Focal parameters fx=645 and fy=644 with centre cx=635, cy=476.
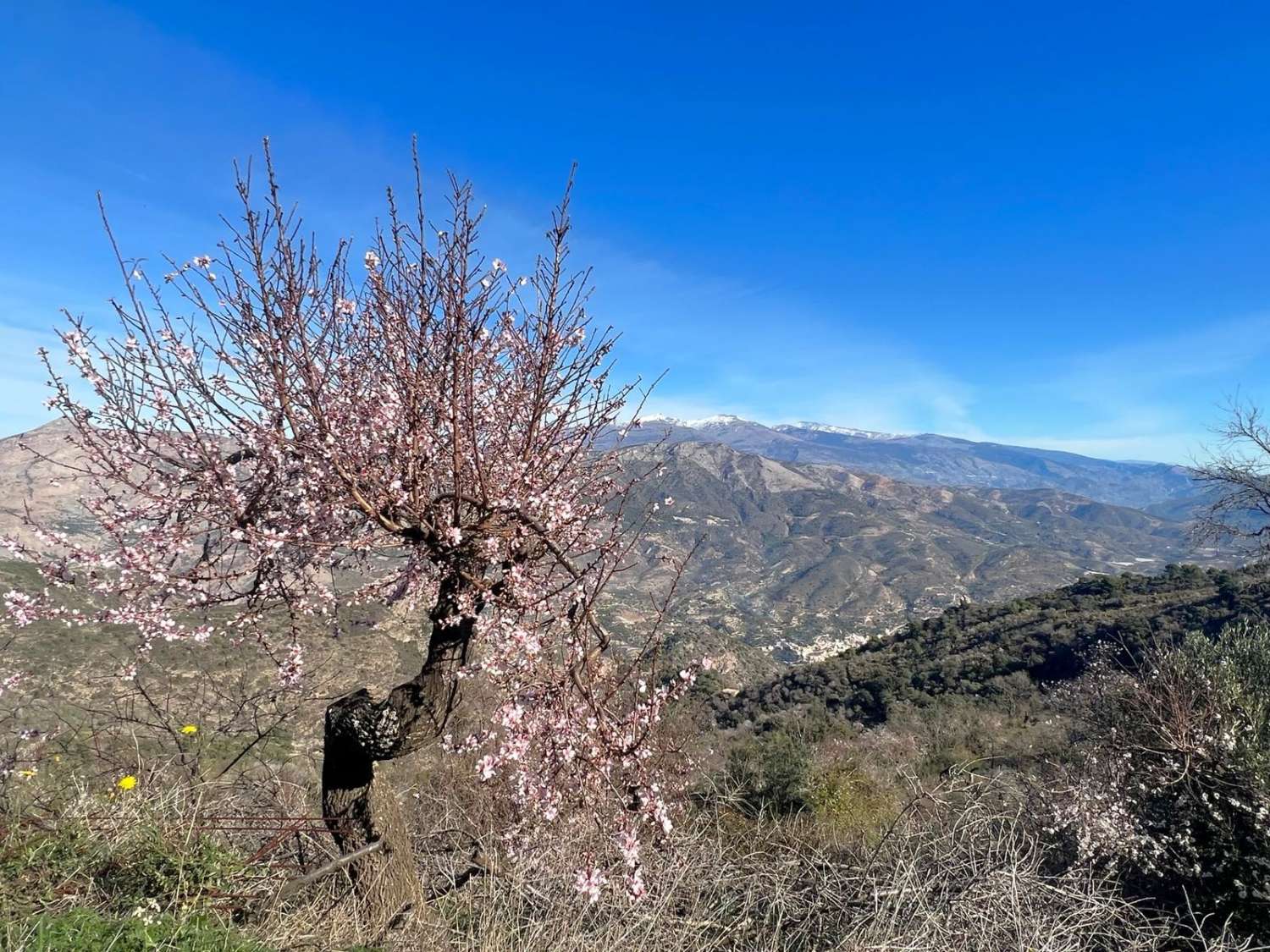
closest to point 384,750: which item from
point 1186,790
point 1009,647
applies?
point 1186,790

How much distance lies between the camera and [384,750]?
5.31 m

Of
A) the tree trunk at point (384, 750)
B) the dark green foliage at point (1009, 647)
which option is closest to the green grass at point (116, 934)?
the tree trunk at point (384, 750)

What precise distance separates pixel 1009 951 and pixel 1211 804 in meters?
5.00

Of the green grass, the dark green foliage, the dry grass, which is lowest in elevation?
the dark green foliage

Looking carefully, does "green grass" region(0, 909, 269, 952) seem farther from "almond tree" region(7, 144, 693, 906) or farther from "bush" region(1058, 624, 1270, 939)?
"bush" region(1058, 624, 1270, 939)

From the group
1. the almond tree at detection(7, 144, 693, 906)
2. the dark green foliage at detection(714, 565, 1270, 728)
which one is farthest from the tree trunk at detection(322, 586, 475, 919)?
the dark green foliage at detection(714, 565, 1270, 728)

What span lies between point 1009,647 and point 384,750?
124 ft

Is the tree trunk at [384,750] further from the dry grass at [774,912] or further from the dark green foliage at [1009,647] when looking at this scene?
the dark green foliage at [1009,647]

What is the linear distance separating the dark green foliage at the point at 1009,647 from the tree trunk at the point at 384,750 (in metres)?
24.4

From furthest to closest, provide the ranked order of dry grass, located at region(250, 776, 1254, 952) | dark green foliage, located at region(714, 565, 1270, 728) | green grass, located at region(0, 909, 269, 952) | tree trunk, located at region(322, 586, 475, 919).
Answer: dark green foliage, located at region(714, 565, 1270, 728) → tree trunk, located at region(322, 586, 475, 919) → dry grass, located at region(250, 776, 1254, 952) → green grass, located at region(0, 909, 269, 952)

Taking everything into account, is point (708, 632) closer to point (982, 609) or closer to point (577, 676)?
point (982, 609)

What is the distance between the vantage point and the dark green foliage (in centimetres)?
2970

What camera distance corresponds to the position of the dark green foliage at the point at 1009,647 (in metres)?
29.7

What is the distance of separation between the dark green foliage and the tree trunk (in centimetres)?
2444
